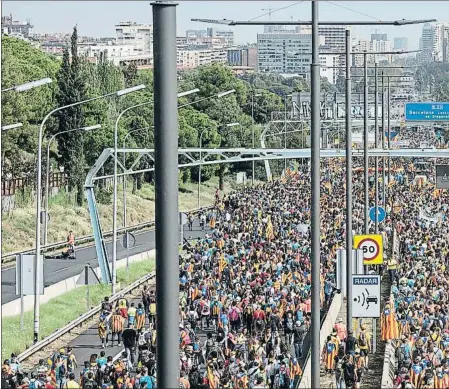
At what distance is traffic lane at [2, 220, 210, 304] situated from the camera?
4162cm

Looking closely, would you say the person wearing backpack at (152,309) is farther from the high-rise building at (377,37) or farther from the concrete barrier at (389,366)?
the high-rise building at (377,37)

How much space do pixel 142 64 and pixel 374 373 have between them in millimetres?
133539

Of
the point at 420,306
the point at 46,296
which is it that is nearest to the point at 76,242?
the point at 46,296

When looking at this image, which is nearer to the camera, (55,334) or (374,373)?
(374,373)

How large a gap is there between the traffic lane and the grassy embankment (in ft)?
6.14

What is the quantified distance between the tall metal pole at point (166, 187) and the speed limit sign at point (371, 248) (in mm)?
19197

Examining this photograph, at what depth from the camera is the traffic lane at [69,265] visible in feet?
137

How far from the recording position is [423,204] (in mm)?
62438

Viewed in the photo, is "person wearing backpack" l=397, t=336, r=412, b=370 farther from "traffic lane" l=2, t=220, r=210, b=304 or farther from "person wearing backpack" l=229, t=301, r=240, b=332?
"traffic lane" l=2, t=220, r=210, b=304

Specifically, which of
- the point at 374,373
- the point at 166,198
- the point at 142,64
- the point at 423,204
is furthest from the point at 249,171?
the point at 166,198

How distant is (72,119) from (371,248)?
126 ft

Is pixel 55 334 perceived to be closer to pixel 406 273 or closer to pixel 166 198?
pixel 406 273

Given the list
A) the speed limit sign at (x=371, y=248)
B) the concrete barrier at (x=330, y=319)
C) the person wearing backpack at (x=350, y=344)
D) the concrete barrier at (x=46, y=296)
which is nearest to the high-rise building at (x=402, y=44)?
the concrete barrier at (x=330, y=319)

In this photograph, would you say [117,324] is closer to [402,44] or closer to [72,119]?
[72,119]
